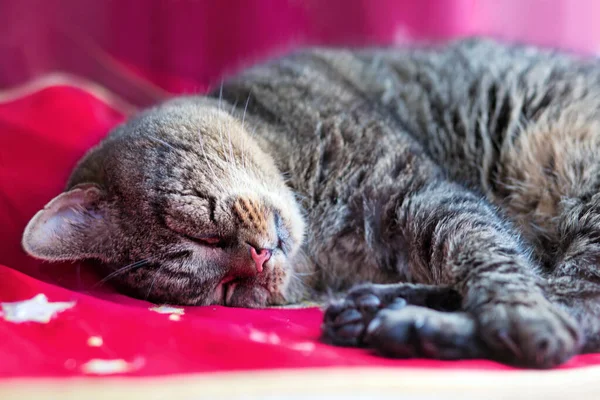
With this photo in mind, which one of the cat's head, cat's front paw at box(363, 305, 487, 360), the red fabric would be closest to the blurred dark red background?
the red fabric

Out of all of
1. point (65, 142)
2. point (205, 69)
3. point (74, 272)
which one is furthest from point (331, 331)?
point (205, 69)

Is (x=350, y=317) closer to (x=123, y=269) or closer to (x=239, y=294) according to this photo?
Result: (x=239, y=294)

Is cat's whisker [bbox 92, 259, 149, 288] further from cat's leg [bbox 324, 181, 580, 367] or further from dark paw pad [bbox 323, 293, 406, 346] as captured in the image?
cat's leg [bbox 324, 181, 580, 367]

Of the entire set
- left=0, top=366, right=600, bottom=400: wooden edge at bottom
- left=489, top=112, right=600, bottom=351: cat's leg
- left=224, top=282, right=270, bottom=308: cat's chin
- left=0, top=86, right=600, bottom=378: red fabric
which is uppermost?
left=489, top=112, right=600, bottom=351: cat's leg

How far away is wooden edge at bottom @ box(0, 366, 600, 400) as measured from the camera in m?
0.88

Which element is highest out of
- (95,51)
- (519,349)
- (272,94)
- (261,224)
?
(95,51)

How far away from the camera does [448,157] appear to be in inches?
70.7

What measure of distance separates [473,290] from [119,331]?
2.42ft

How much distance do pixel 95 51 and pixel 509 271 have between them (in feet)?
7.28

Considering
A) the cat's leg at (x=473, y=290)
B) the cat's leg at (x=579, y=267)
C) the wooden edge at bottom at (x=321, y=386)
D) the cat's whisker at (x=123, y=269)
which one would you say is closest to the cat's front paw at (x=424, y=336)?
the cat's leg at (x=473, y=290)

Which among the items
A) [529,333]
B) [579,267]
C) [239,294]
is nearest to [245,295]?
[239,294]

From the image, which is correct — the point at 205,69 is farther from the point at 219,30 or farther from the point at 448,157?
the point at 448,157

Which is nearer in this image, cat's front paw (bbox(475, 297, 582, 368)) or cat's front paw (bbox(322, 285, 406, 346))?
cat's front paw (bbox(475, 297, 582, 368))

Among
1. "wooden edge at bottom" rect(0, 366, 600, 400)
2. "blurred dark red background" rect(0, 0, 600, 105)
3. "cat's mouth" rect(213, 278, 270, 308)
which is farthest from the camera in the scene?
"blurred dark red background" rect(0, 0, 600, 105)
